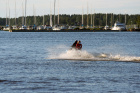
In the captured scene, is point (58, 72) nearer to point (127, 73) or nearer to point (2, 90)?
point (127, 73)

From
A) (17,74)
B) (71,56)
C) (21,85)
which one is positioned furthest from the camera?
(71,56)

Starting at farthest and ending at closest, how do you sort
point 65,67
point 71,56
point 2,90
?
point 71,56, point 65,67, point 2,90

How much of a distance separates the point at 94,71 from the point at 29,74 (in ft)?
17.9

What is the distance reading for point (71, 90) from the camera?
2484 centimetres

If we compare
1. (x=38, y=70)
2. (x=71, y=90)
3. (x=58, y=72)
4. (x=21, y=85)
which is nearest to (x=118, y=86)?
(x=71, y=90)

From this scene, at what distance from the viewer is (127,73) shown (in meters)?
32.8

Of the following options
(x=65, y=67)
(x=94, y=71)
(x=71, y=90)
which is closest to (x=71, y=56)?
(x=65, y=67)

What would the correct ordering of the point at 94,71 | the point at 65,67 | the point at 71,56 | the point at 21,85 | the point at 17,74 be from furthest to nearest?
1. the point at 71,56
2. the point at 65,67
3. the point at 94,71
4. the point at 17,74
5. the point at 21,85

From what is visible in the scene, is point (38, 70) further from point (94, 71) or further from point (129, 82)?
point (129, 82)

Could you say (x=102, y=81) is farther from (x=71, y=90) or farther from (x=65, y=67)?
(x=65, y=67)

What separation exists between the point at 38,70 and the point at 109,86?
9962 mm

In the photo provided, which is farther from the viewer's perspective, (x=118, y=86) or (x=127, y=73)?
(x=127, y=73)

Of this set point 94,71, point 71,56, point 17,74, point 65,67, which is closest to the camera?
point 17,74

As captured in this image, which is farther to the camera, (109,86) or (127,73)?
(127,73)
